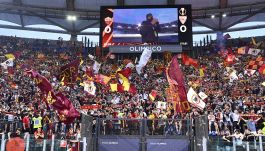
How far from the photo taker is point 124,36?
1529 inches

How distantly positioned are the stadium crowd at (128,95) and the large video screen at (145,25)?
8.44ft

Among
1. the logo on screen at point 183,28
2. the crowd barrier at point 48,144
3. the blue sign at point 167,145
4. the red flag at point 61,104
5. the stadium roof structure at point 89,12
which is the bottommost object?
the blue sign at point 167,145

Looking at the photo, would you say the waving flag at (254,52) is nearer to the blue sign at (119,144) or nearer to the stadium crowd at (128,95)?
the stadium crowd at (128,95)

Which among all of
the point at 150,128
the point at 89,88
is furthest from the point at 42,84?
the point at 89,88

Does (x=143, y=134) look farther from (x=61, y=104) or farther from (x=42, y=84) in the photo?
(x=42, y=84)

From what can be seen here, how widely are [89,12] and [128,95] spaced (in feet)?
54.4

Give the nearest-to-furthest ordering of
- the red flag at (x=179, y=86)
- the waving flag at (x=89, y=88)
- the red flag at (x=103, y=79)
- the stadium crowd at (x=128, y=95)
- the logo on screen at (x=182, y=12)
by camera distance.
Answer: the red flag at (x=179, y=86) → the stadium crowd at (x=128, y=95) → the waving flag at (x=89, y=88) → the red flag at (x=103, y=79) → the logo on screen at (x=182, y=12)

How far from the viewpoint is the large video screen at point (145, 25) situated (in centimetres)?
3812

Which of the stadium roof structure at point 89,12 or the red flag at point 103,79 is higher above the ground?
the stadium roof structure at point 89,12

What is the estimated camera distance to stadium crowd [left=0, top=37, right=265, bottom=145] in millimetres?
20656

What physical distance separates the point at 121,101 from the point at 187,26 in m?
12.5

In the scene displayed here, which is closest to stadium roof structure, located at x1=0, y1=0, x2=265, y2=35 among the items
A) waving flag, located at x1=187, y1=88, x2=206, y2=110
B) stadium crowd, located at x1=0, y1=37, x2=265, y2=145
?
stadium crowd, located at x1=0, y1=37, x2=265, y2=145

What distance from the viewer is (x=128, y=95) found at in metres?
30.7

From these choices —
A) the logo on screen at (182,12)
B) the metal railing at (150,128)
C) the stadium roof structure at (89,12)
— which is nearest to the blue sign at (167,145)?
the metal railing at (150,128)
